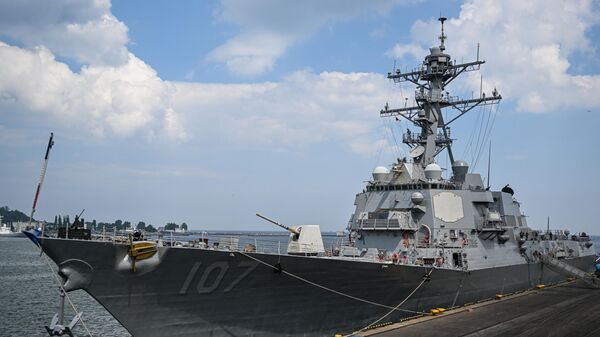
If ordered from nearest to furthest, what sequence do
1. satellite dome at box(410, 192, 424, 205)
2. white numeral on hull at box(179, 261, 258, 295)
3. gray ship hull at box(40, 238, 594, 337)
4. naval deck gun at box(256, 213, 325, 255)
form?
1. gray ship hull at box(40, 238, 594, 337)
2. white numeral on hull at box(179, 261, 258, 295)
3. naval deck gun at box(256, 213, 325, 255)
4. satellite dome at box(410, 192, 424, 205)

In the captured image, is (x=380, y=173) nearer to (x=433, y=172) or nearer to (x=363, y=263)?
(x=433, y=172)

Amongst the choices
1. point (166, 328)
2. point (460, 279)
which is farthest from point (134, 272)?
point (460, 279)

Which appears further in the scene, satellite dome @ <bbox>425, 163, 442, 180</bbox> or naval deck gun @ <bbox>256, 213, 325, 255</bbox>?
satellite dome @ <bbox>425, 163, 442, 180</bbox>

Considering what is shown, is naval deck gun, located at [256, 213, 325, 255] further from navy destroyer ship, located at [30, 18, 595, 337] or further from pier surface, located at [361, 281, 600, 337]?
pier surface, located at [361, 281, 600, 337]

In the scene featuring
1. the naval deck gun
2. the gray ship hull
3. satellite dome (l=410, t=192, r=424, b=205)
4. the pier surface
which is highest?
satellite dome (l=410, t=192, r=424, b=205)

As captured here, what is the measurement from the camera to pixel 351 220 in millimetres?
21422

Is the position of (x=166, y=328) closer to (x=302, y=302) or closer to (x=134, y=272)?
(x=134, y=272)

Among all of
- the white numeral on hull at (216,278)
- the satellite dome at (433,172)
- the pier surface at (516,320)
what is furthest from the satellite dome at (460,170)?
the white numeral on hull at (216,278)

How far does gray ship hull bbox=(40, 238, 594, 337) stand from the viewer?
461 inches

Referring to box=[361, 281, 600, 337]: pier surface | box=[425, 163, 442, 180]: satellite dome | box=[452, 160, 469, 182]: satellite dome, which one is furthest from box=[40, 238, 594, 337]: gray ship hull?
box=[452, 160, 469, 182]: satellite dome

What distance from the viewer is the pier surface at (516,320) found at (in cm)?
1560

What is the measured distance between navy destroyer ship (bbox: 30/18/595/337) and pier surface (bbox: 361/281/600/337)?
814 mm

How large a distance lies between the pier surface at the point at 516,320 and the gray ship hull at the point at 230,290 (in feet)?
4.39

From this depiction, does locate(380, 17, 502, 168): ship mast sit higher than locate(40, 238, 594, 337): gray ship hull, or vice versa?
locate(380, 17, 502, 168): ship mast
